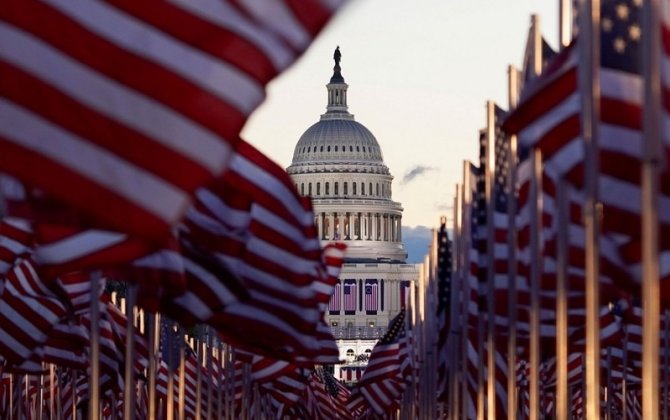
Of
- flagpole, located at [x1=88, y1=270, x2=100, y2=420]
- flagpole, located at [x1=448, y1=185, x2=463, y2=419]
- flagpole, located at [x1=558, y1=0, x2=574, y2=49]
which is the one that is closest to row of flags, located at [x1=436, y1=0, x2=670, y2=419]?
flagpole, located at [x1=558, y1=0, x2=574, y2=49]

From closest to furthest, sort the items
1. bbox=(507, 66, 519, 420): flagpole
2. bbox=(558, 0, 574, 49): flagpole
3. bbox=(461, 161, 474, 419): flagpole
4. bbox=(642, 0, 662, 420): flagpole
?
1. bbox=(642, 0, 662, 420): flagpole
2. bbox=(558, 0, 574, 49): flagpole
3. bbox=(507, 66, 519, 420): flagpole
4. bbox=(461, 161, 474, 419): flagpole

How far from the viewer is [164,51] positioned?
14.9 m

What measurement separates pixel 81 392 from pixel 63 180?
4232 centimetres

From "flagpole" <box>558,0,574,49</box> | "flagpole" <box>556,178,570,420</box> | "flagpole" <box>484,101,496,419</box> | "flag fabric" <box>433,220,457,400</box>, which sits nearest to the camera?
"flagpole" <box>556,178,570,420</box>

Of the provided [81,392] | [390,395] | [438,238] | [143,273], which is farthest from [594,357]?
[390,395]

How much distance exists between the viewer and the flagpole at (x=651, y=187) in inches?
691

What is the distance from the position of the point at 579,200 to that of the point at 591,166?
12.3 ft

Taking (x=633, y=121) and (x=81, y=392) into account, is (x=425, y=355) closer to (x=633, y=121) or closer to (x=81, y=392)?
(x=81, y=392)

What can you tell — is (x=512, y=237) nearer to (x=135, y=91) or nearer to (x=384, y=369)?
(x=135, y=91)

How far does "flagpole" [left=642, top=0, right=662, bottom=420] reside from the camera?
17547mm

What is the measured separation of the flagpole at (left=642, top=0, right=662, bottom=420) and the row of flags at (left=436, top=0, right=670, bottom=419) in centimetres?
1

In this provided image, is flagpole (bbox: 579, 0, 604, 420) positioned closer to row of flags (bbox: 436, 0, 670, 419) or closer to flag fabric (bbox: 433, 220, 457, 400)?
row of flags (bbox: 436, 0, 670, 419)

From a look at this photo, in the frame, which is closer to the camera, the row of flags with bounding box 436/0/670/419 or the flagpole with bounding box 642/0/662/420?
the flagpole with bounding box 642/0/662/420

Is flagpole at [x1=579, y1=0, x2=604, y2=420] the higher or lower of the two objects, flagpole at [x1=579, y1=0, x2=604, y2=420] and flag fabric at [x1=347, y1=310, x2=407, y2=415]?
the lower
